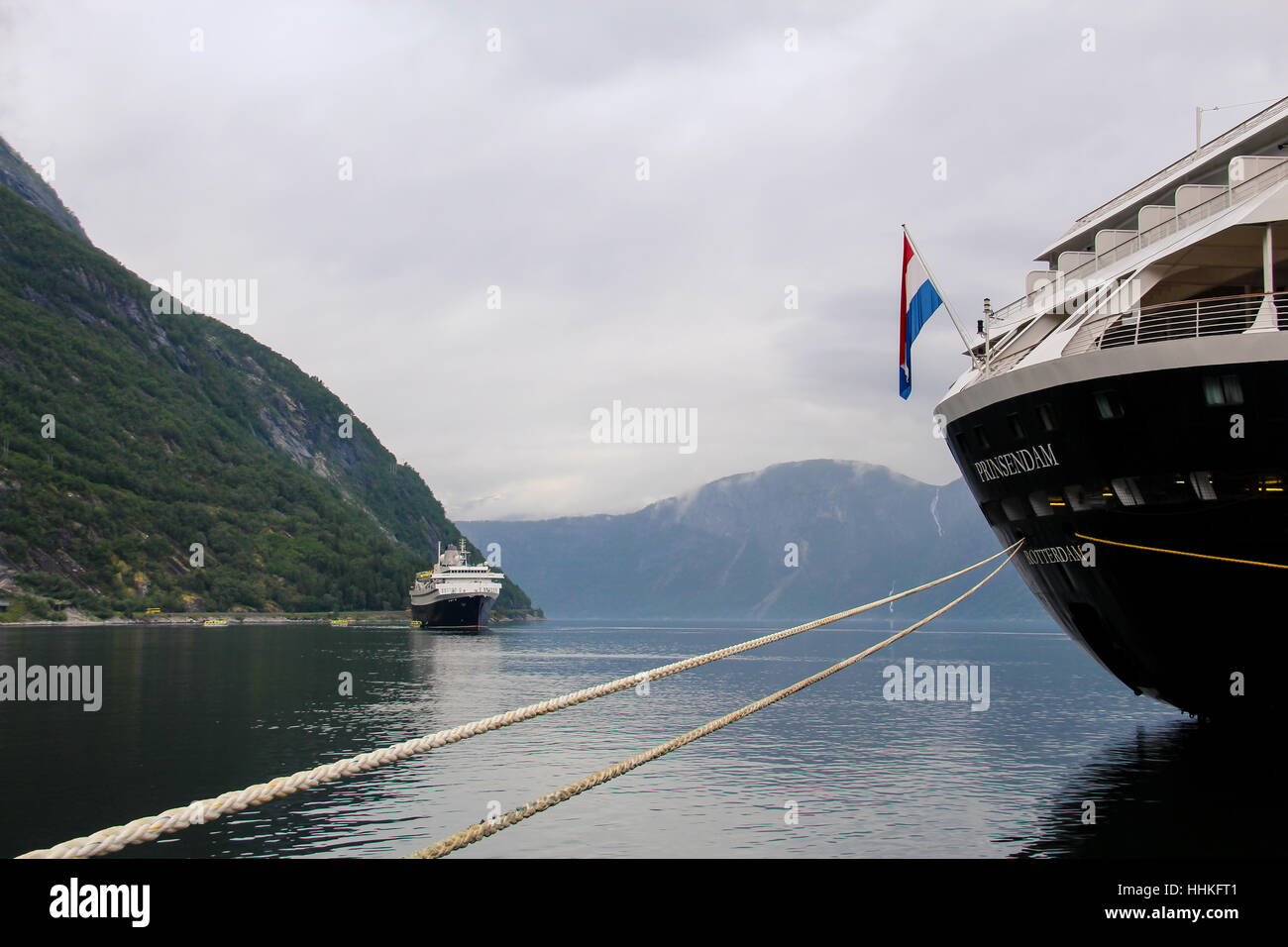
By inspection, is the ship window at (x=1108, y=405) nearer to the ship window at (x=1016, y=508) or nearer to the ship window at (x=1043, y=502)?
the ship window at (x=1043, y=502)

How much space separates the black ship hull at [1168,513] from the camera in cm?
1802

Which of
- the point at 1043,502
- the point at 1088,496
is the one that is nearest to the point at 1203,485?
the point at 1088,496

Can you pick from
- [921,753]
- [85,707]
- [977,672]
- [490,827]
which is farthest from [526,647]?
[490,827]

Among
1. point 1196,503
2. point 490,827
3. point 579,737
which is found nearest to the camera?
point 490,827

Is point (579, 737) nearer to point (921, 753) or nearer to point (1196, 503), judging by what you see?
point (921, 753)

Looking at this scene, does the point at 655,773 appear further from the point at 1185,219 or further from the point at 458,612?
the point at 458,612

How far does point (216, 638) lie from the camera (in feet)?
368

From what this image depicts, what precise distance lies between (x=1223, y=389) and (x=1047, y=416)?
358cm

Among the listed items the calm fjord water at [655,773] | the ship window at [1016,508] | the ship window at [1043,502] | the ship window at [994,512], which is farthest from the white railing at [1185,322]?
the calm fjord water at [655,773]

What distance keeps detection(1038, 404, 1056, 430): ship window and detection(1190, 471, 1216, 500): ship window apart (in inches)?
118

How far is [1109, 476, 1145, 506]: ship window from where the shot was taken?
64.6ft
